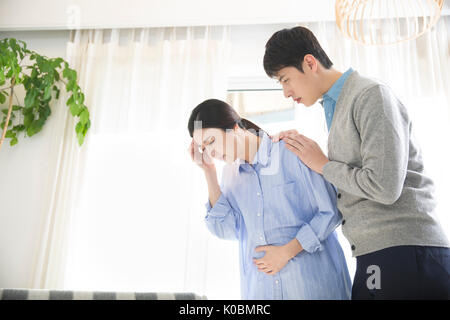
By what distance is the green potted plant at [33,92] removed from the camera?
1.86m

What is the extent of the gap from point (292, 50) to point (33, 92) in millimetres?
1551

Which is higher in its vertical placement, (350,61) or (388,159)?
(350,61)

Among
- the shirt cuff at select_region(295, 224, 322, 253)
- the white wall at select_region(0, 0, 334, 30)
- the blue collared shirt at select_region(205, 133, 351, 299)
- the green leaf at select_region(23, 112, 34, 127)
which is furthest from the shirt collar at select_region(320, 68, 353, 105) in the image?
the green leaf at select_region(23, 112, 34, 127)

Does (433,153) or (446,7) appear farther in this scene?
(446,7)

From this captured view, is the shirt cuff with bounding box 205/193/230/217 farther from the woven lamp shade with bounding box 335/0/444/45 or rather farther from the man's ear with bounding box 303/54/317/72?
the woven lamp shade with bounding box 335/0/444/45

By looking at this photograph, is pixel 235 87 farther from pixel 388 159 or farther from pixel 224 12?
pixel 388 159

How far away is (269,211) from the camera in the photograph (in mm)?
1188

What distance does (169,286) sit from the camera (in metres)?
1.80

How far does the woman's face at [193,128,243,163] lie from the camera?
4.34 feet

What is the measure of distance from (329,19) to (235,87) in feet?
2.16

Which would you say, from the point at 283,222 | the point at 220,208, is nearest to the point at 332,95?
the point at 283,222

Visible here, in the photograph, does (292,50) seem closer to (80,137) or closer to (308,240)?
(308,240)

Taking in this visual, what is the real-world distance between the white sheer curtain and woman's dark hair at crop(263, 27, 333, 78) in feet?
2.99
